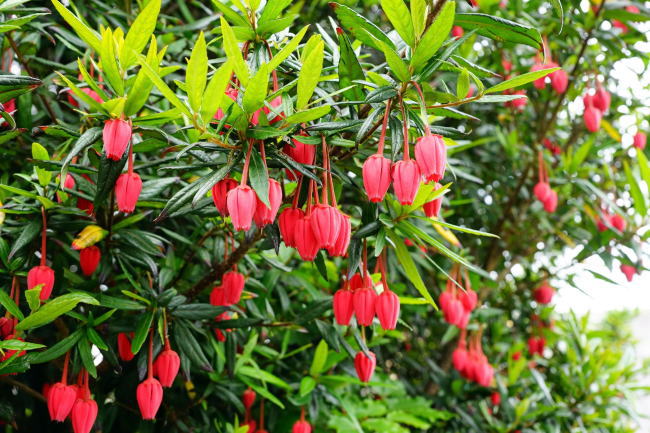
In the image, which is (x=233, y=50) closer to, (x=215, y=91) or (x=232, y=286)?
(x=215, y=91)

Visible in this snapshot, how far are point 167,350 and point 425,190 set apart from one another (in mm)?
573

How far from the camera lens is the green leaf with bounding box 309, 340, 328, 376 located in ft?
4.78

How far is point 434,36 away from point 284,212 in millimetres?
348

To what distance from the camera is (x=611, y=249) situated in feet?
6.49

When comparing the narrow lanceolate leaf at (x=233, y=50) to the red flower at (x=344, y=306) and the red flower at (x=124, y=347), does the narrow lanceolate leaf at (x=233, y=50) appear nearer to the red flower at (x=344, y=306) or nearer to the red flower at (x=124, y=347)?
the red flower at (x=344, y=306)

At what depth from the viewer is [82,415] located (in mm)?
1021

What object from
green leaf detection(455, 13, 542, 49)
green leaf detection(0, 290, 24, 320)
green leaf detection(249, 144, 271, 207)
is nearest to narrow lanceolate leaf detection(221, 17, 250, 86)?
green leaf detection(249, 144, 271, 207)

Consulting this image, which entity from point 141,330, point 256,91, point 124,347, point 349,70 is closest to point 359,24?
point 349,70

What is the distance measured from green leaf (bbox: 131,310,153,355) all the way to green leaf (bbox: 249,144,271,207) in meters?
0.43

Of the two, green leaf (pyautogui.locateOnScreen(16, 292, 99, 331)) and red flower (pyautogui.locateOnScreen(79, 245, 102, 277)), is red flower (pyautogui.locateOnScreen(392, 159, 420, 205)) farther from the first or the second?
red flower (pyautogui.locateOnScreen(79, 245, 102, 277))

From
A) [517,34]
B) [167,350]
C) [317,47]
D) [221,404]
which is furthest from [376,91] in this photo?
[221,404]

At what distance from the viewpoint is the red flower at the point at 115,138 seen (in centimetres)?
87

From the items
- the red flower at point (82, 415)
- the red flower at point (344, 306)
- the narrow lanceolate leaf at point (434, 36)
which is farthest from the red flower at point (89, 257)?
the narrow lanceolate leaf at point (434, 36)

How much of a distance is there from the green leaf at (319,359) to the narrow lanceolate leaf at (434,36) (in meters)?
0.84
